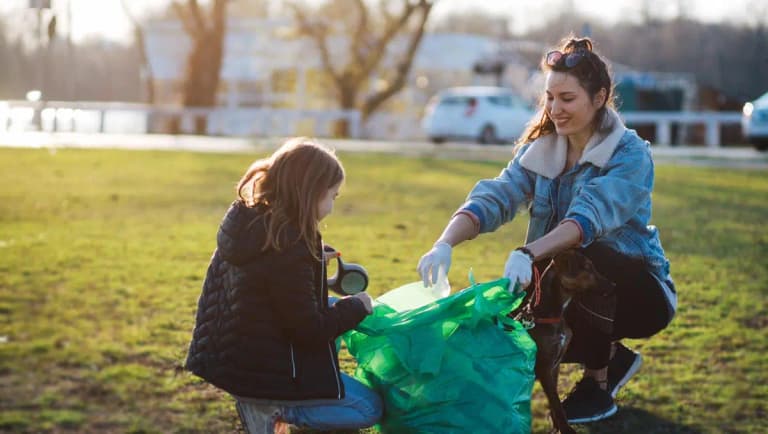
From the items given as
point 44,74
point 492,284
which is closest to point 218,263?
point 492,284

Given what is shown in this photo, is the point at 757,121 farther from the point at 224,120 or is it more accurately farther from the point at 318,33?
the point at 318,33

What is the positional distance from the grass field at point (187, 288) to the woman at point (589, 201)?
0.41 meters

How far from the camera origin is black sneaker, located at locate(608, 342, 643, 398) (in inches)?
189

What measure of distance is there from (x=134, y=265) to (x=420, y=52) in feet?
140

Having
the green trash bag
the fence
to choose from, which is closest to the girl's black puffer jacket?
the green trash bag

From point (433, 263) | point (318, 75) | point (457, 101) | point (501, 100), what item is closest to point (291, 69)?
point (318, 75)

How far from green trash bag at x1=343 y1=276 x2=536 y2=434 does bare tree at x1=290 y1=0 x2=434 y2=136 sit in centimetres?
3444

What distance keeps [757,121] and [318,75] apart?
26.8 metres

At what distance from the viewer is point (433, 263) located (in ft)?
13.1

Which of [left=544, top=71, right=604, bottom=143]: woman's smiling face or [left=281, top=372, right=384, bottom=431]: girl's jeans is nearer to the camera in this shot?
[left=281, top=372, right=384, bottom=431]: girl's jeans

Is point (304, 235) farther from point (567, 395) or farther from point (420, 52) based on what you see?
point (420, 52)

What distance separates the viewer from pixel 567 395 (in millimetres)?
4668

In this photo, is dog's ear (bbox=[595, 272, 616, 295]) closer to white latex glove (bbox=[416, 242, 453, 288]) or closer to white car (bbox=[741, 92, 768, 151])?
white latex glove (bbox=[416, 242, 453, 288])

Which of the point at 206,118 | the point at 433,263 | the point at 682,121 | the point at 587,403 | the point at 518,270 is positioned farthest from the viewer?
the point at 206,118
